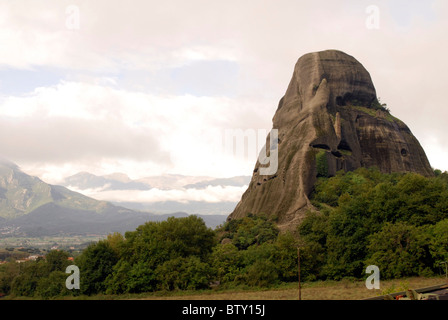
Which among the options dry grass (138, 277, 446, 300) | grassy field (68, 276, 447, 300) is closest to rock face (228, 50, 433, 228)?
grassy field (68, 276, 447, 300)

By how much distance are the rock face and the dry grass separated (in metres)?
26.5

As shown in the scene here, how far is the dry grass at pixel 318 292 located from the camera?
34.3 meters

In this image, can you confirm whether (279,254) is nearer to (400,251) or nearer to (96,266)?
(400,251)

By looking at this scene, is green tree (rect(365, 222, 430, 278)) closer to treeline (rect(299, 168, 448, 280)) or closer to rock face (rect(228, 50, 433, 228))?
treeline (rect(299, 168, 448, 280))

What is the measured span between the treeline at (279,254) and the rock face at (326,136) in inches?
765

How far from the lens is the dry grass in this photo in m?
34.3

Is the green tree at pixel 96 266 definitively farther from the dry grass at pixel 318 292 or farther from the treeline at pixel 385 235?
the treeline at pixel 385 235

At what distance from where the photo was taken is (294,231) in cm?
5938

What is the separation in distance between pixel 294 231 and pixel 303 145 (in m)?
21.5

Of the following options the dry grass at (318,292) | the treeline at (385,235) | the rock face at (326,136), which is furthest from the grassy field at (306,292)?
the rock face at (326,136)

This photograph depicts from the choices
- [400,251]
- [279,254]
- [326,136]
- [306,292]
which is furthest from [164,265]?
[326,136]

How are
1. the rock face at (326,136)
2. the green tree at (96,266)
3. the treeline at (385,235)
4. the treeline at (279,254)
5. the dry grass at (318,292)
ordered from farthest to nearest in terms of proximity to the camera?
the rock face at (326,136) < the green tree at (96,266) < the treeline at (279,254) < the treeline at (385,235) < the dry grass at (318,292)

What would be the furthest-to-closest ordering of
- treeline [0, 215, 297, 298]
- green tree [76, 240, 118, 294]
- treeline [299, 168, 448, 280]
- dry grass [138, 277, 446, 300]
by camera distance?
green tree [76, 240, 118, 294] → treeline [0, 215, 297, 298] → treeline [299, 168, 448, 280] → dry grass [138, 277, 446, 300]
